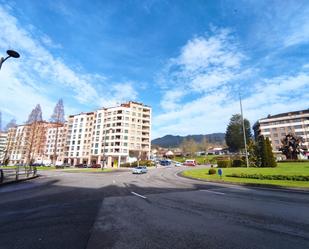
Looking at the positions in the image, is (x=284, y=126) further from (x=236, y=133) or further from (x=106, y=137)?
(x=106, y=137)

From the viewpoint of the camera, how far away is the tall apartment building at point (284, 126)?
92.0 m

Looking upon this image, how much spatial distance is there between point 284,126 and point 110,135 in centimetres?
8441

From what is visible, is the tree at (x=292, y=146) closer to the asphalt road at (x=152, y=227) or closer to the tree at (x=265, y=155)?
the tree at (x=265, y=155)

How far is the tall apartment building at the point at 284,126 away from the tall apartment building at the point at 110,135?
62.5 metres

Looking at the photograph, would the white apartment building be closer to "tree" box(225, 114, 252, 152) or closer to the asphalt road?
"tree" box(225, 114, 252, 152)

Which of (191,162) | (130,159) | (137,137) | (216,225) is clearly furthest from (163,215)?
(137,137)

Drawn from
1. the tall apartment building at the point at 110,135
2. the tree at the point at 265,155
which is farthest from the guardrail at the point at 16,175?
the tall apartment building at the point at 110,135

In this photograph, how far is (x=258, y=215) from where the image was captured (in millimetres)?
6316

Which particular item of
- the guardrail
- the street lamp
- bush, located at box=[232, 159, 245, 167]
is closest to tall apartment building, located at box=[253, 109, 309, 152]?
bush, located at box=[232, 159, 245, 167]

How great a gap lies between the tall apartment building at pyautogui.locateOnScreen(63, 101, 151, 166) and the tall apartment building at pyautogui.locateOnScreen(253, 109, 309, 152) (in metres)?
62.5

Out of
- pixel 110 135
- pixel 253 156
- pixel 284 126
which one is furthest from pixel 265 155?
pixel 284 126

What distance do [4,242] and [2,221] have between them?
201 centimetres

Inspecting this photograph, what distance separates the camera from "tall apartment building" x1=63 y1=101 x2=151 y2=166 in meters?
80.5

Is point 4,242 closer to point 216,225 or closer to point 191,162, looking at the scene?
point 216,225
